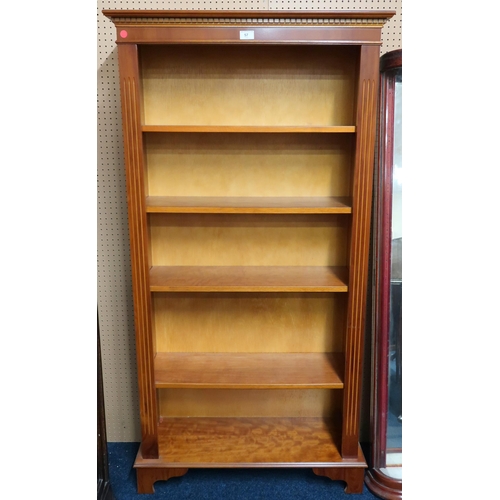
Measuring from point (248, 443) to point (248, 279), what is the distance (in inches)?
31.7

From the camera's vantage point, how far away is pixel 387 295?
82.7 inches

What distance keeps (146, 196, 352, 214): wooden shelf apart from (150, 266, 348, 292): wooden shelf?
31 cm

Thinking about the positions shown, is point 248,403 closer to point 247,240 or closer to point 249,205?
point 247,240

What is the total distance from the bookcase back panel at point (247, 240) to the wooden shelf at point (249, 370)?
1.52ft

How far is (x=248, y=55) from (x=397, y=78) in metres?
0.65

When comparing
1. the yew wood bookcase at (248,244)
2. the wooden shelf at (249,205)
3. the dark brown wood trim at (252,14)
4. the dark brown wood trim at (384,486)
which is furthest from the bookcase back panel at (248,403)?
the dark brown wood trim at (252,14)

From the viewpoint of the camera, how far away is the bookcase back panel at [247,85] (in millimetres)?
2041

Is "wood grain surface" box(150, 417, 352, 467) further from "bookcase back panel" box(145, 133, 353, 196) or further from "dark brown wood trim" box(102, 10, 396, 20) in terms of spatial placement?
"dark brown wood trim" box(102, 10, 396, 20)

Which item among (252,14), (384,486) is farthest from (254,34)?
(384,486)

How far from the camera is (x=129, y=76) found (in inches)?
Answer: 71.8

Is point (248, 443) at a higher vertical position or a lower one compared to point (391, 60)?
lower

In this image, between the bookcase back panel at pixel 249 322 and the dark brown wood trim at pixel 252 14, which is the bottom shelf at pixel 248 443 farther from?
the dark brown wood trim at pixel 252 14

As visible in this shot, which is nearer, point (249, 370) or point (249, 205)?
point (249, 205)

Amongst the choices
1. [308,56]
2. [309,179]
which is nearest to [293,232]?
[309,179]
